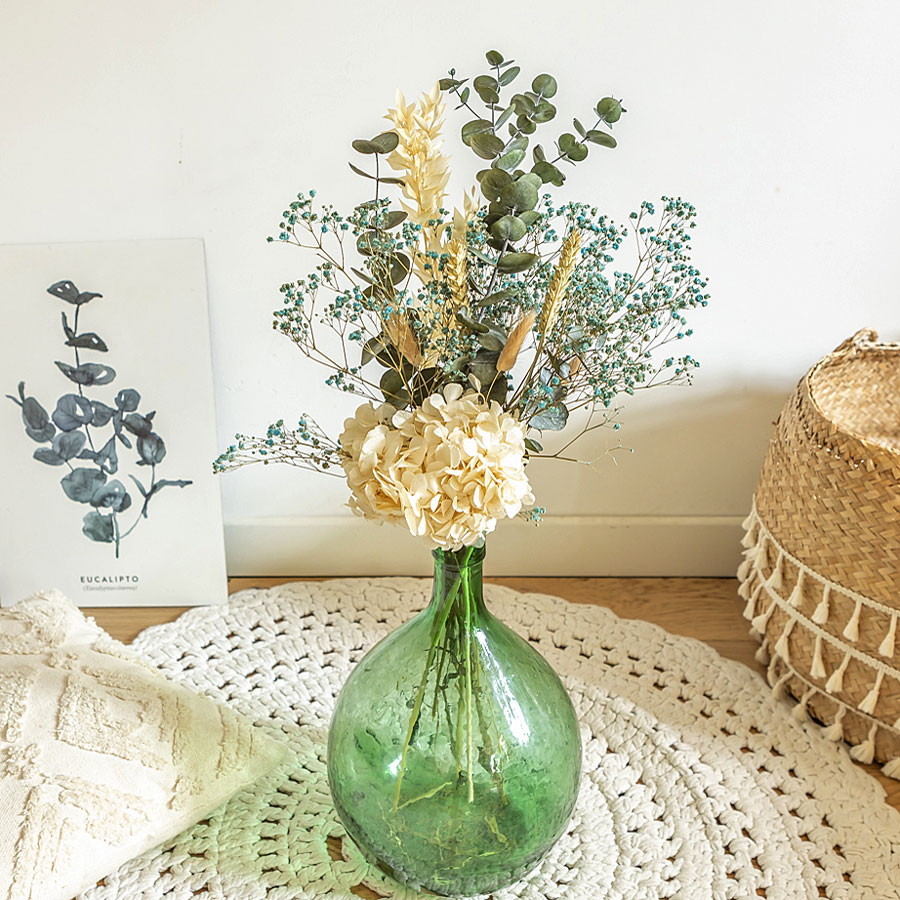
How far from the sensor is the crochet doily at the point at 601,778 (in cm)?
83

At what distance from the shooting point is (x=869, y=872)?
84 cm

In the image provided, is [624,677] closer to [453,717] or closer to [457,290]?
[453,717]

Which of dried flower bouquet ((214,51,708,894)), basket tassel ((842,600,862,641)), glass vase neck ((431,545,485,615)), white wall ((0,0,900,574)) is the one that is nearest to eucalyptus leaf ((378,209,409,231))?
dried flower bouquet ((214,51,708,894))

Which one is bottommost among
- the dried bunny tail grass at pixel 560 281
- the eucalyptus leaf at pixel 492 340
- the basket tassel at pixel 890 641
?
the basket tassel at pixel 890 641

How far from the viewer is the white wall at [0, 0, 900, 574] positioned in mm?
1054

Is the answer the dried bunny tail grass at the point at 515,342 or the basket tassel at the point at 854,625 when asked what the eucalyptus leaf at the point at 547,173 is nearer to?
the dried bunny tail grass at the point at 515,342

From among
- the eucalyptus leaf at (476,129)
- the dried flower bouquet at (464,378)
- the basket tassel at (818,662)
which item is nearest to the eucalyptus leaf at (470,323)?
the dried flower bouquet at (464,378)

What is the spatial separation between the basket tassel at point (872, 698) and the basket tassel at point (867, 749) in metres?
0.03

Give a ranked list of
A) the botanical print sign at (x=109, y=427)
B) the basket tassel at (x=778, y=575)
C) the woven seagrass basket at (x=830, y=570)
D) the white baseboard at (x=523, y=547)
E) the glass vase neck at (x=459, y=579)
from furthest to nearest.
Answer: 1. the white baseboard at (x=523, y=547)
2. the botanical print sign at (x=109, y=427)
3. the basket tassel at (x=778, y=575)
4. the woven seagrass basket at (x=830, y=570)
5. the glass vase neck at (x=459, y=579)

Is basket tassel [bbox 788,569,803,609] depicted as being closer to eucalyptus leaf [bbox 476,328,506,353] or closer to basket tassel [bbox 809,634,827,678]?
basket tassel [bbox 809,634,827,678]

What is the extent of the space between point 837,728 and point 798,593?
146mm

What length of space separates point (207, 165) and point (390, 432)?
1.97ft

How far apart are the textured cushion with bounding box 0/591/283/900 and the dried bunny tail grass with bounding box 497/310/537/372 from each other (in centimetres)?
46

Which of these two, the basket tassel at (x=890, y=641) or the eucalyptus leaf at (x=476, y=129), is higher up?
the eucalyptus leaf at (x=476, y=129)
